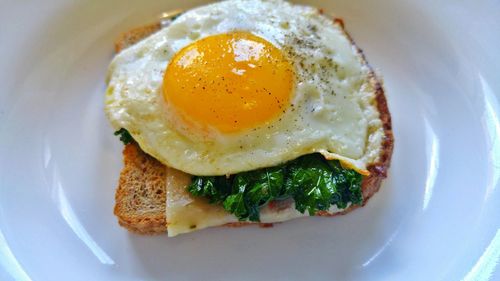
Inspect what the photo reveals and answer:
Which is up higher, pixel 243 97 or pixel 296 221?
pixel 243 97

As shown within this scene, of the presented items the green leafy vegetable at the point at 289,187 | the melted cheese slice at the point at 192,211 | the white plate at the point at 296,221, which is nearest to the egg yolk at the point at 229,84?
the green leafy vegetable at the point at 289,187

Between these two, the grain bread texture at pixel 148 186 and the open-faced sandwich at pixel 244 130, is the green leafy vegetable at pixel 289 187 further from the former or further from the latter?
the grain bread texture at pixel 148 186

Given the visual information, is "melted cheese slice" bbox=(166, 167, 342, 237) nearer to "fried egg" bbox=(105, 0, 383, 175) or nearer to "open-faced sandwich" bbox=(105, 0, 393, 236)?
"open-faced sandwich" bbox=(105, 0, 393, 236)

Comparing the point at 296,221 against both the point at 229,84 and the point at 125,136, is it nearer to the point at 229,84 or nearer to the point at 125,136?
the point at 229,84

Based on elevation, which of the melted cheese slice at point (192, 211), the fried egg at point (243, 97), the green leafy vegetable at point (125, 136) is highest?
the fried egg at point (243, 97)

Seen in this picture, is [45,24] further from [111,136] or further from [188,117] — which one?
[188,117]

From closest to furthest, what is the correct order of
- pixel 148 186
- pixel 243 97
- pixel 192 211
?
1. pixel 243 97
2. pixel 192 211
3. pixel 148 186

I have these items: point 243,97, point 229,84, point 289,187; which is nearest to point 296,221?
point 289,187

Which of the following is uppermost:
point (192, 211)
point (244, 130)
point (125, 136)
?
point (244, 130)

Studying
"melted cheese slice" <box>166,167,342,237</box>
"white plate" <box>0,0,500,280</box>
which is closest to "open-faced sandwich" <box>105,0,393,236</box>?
"melted cheese slice" <box>166,167,342,237</box>
